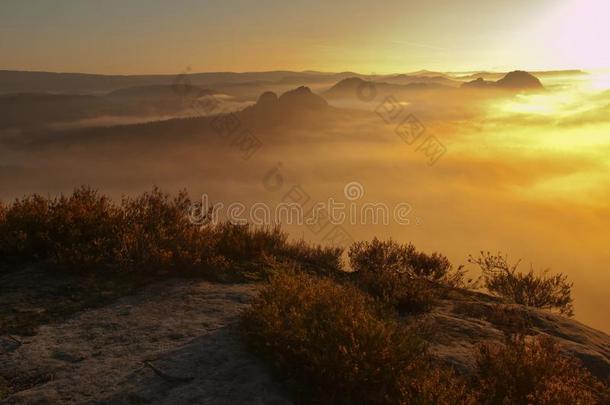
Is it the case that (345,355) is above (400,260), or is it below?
below

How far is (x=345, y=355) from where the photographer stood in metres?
A: 3.94

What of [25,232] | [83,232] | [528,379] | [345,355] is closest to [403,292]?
[528,379]

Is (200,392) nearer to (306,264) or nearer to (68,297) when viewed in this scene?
(68,297)

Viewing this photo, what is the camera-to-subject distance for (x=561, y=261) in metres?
198

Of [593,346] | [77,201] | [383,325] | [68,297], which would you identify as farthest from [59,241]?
[593,346]

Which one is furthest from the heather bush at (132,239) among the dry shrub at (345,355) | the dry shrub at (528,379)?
the dry shrub at (528,379)

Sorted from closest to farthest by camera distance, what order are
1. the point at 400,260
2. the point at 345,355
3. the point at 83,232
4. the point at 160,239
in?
the point at 345,355 → the point at 160,239 → the point at 83,232 → the point at 400,260

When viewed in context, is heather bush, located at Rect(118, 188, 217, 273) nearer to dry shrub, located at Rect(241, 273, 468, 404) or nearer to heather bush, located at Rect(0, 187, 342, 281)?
heather bush, located at Rect(0, 187, 342, 281)

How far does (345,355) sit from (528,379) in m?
1.67

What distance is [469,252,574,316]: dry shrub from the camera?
8859mm

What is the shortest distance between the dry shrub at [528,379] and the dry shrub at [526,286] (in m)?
3.96

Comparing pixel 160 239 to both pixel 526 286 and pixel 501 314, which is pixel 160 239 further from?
pixel 526 286

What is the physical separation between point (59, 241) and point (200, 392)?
383cm

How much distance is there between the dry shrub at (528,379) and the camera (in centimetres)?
420
